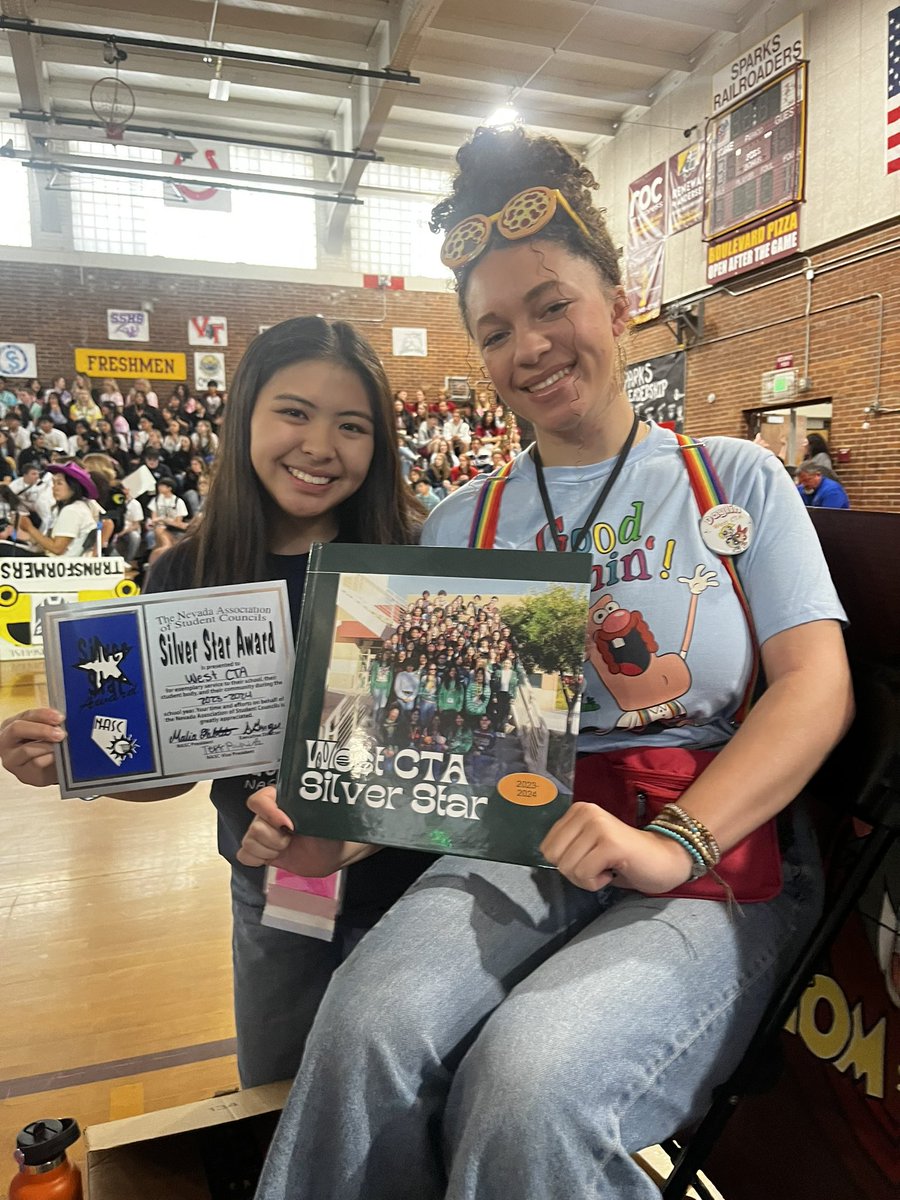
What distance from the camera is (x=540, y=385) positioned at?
1.12 metres

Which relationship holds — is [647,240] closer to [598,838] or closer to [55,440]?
[55,440]

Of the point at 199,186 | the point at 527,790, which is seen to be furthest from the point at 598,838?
the point at 199,186

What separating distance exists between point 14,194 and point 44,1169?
13.1m

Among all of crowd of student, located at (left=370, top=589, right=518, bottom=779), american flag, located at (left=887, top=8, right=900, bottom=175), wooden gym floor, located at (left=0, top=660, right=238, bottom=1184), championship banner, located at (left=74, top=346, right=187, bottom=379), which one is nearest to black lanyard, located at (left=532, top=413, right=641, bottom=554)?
crowd of student, located at (left=370, top=589, right=518, bottom=779)

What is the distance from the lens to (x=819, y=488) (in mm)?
7262

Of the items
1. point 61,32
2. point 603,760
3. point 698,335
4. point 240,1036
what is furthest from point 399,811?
point 698,335

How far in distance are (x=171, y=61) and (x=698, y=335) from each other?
681 centimetres

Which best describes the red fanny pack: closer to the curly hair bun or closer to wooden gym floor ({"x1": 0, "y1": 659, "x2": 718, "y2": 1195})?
the curly hair bun

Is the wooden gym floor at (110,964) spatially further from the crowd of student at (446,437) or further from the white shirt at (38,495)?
the crowd of student at (446,437)

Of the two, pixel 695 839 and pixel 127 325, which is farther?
pixel 127 325

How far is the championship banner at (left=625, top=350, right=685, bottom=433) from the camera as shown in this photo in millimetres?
10227

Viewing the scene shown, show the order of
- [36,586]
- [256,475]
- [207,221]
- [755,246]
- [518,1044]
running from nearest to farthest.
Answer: [518,1044], [256,475], [36,586], [755,246], [207,221]

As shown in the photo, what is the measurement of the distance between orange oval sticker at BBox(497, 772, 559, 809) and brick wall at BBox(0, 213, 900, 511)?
137 inches

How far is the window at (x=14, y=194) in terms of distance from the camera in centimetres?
1133
